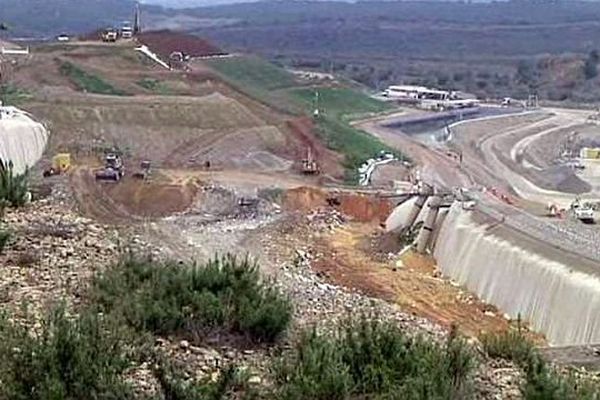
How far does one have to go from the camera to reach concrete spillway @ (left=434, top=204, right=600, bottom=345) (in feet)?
103

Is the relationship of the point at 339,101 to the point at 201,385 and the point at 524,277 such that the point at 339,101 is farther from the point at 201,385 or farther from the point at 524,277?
the point at 201,385

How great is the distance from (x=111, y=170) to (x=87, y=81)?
21886 millimetres

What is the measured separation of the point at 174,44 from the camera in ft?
324

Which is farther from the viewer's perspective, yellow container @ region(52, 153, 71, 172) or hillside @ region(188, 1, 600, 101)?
hillside @ region(188, 1, 600, 101)

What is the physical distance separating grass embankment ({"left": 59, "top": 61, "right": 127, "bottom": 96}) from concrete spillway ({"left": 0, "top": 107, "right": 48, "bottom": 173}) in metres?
11.4

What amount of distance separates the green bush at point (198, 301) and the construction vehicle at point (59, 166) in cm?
3385

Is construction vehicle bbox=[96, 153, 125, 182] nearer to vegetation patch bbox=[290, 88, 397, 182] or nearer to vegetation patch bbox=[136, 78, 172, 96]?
vegetation patch bbox=[290, 88, 397, 182]

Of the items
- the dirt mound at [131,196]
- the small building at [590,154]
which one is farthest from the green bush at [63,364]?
the small building at [590,154]

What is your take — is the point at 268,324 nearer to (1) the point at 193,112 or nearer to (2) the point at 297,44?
(1) the point at 193,112

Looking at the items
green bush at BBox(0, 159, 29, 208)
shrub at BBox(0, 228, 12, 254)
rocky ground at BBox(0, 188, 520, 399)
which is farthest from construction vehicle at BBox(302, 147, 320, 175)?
shrub at BBox(0, 228, 12, 254)

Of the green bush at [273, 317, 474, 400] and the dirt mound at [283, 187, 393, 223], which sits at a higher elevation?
the green bush at [273, 317, 474, 400]

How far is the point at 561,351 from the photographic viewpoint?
58.3 ft

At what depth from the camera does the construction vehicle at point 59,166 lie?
51.3 m

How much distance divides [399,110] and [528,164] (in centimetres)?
2598
